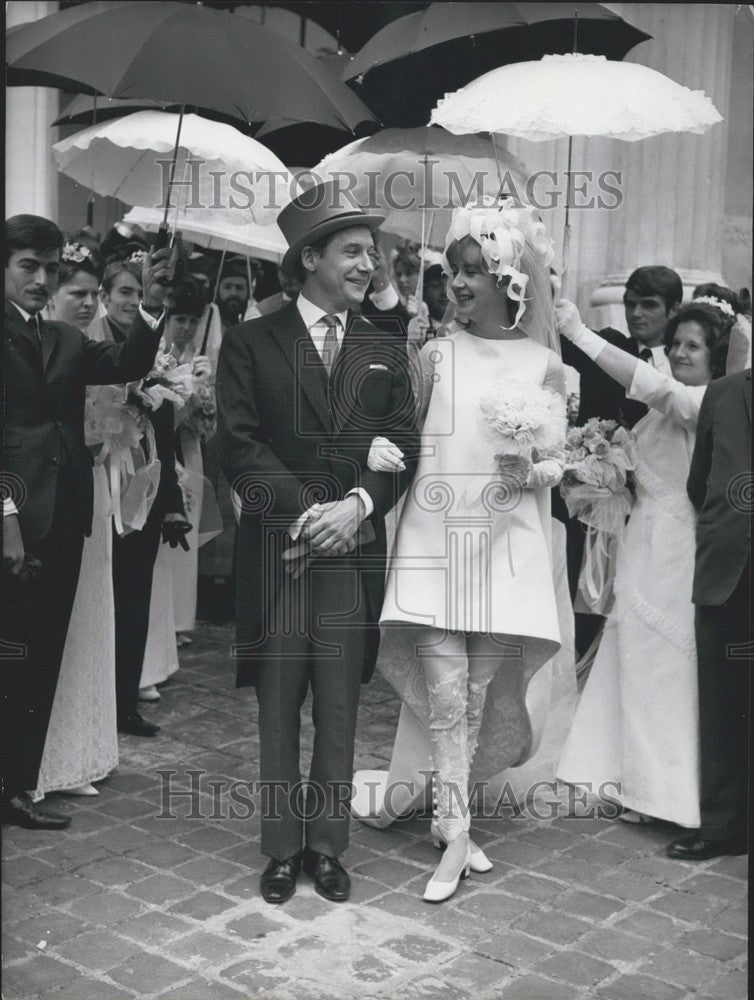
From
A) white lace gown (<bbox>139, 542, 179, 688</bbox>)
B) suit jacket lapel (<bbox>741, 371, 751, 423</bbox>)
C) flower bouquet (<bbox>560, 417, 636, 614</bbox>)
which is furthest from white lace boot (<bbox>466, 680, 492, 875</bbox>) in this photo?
white lace gown (<bbox>139, 542, 179, 688</bbox>)

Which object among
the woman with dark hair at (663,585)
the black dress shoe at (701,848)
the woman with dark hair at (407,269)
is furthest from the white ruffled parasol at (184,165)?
the black dress shoe at (701,848)

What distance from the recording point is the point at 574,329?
4.59 meters

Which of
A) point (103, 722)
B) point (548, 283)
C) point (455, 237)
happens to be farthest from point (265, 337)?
point (103, 722)

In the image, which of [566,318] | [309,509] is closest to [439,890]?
[309,509]

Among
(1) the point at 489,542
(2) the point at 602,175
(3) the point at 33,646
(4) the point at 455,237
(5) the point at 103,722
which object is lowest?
(5) the point at 103,722

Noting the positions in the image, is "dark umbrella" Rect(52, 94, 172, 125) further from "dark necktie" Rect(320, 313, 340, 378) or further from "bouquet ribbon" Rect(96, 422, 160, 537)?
"dark necktie" Rect(320, 313, 340, 378)

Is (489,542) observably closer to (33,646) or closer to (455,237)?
(455,237)

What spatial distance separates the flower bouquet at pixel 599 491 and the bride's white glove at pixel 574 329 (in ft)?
1.51

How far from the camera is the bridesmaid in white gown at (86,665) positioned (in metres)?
4.93

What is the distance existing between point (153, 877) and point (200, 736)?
1.51 meters

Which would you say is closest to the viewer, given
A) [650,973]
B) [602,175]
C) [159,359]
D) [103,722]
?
[650,973]

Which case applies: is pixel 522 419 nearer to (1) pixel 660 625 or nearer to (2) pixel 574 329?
(2) pixel 574 329

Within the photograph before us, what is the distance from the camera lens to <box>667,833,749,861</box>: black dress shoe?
179 inches

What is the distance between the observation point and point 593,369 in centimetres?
543
